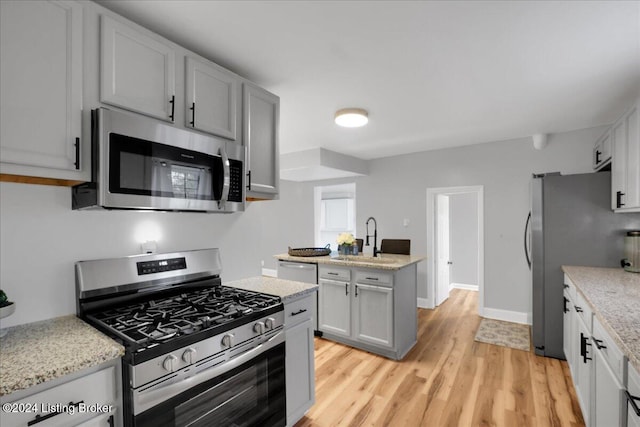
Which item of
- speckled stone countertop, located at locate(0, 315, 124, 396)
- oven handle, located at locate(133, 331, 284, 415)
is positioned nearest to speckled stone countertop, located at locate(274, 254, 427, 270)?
oven handle, located at locate(133, 331, 284, 415)

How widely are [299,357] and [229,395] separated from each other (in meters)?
0.61

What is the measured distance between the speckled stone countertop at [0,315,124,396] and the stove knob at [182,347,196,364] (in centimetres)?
23

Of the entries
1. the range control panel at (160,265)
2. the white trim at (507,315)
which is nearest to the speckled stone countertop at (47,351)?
the range control panel at (160,265)

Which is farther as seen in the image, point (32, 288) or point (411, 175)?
point (411, 175)

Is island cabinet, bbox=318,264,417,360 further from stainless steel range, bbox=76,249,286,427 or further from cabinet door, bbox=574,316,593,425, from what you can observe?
stainless steel range, bbox=76,249,286,427

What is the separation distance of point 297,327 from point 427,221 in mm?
3521

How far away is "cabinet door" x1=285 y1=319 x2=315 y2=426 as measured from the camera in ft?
6.36

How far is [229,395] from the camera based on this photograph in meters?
1.49

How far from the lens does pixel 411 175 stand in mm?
5094

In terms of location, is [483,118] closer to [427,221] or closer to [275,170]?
[427,221]

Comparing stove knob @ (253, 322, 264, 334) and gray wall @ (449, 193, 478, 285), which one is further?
gray wall @ (449, 193, 478, 285)

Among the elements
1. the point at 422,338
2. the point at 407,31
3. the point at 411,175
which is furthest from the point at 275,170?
the point at 411,175

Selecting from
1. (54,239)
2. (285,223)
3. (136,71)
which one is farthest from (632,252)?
(285,223)

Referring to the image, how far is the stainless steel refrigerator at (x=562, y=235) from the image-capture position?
2898mm
